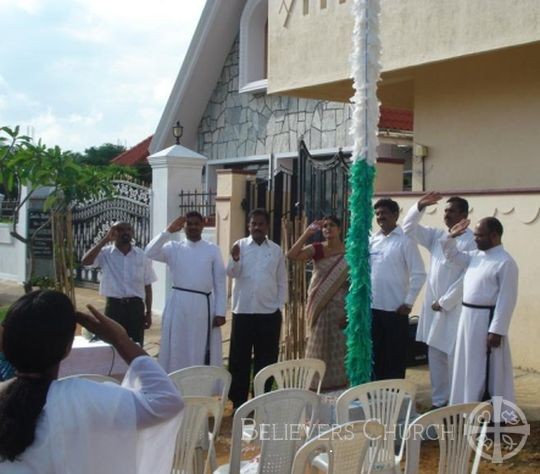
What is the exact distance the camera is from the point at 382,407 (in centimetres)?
448

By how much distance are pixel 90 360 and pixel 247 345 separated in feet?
4.70

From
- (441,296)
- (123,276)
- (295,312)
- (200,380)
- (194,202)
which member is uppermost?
(194,202)

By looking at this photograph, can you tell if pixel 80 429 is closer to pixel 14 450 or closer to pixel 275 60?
pixel 14 450

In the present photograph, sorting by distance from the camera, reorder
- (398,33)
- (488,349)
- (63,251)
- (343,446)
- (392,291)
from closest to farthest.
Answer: (343,446), (488,349), (392,291), (63,251), (398,33)

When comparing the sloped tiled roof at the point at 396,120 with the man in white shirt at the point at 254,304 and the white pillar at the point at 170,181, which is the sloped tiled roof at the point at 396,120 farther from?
the man in white shirt at the point at 254,304

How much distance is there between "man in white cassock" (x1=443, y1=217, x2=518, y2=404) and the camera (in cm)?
572

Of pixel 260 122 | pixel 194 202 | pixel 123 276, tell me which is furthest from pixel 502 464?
pixel 260 122

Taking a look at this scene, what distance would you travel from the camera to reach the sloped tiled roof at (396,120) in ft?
46.4

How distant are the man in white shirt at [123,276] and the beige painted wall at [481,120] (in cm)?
448

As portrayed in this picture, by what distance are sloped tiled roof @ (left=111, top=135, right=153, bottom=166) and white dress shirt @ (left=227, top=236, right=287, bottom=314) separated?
49.7 feet

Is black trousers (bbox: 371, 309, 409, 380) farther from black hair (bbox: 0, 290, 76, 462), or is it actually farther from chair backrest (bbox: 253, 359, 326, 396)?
black hair (bbox: 0, 290, 76, 462)

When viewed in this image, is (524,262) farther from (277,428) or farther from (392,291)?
(277,428)

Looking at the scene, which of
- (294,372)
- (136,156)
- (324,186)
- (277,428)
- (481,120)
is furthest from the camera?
(136,156)

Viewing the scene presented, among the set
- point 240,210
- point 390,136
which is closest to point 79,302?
point 240,210
